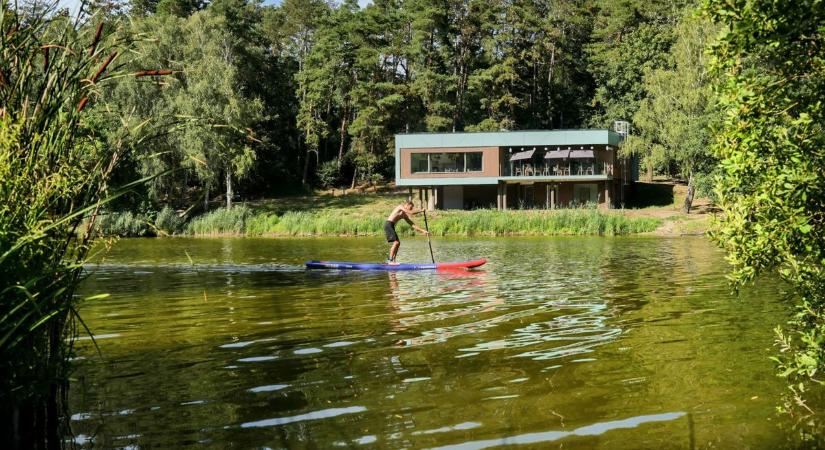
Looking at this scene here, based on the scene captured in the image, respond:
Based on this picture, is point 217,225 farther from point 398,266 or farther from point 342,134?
point 342,134

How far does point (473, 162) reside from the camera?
2158 inches

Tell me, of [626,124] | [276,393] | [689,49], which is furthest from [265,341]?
[626,124]

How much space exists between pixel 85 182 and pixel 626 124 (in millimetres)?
56330

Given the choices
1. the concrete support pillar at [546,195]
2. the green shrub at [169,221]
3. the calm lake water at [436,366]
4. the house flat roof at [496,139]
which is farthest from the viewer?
the concrete support pillar at [546,195]

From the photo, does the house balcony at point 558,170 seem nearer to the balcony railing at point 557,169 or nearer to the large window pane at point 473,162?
the balcony railing at point 557,169

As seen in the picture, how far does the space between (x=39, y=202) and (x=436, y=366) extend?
198 inches

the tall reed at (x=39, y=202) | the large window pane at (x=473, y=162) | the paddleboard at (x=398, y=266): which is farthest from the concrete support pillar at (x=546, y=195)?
the tall reed at (x=39, y=202)

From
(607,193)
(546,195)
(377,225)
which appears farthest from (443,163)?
(377,225)

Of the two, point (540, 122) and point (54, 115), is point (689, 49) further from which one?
point (54, 115)

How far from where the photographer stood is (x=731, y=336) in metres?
10.2

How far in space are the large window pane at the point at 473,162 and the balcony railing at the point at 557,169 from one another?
6.09 ft

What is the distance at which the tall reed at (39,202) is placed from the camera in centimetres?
466

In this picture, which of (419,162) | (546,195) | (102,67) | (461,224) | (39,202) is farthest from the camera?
(546,195)

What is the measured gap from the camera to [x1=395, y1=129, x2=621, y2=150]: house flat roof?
53219 mm
